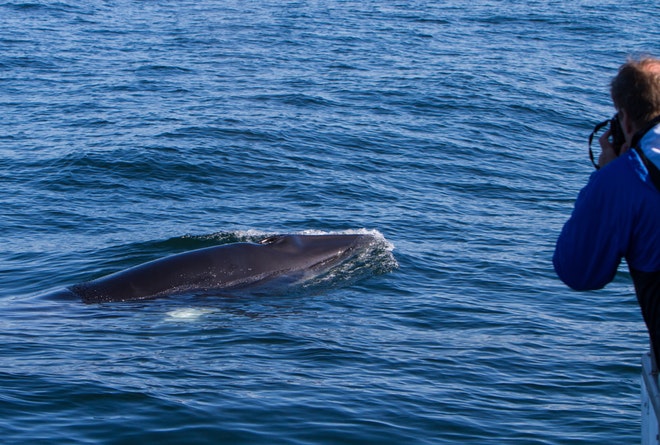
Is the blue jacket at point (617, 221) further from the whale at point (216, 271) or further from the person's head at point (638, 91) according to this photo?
the whale at point (216, 271)

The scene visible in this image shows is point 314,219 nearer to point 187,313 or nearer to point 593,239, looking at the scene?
point 187,313

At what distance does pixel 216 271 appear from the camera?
12.6 metres

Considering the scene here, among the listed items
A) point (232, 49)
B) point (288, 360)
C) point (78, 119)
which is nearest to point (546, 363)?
point (288, 360)

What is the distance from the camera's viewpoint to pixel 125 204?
18.1 m

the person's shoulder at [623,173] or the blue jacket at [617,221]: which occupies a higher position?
the person's shoulder at [623,173]

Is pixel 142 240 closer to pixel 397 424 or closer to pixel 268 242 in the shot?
pixel 268 242

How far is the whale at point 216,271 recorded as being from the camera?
12.2 meters

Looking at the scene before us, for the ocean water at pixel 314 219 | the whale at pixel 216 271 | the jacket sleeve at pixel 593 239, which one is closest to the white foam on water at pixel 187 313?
the ocean water at pixel 314 219

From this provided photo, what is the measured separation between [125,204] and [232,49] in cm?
1590

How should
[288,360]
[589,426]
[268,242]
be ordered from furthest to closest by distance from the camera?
[268,242]
[288,360]
[589,426]

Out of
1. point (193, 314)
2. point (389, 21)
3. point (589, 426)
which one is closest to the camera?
point (589, 426)

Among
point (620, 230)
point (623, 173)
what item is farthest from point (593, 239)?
point (623, 173)

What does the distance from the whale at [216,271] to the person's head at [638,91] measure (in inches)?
308

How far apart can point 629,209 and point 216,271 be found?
812cm
